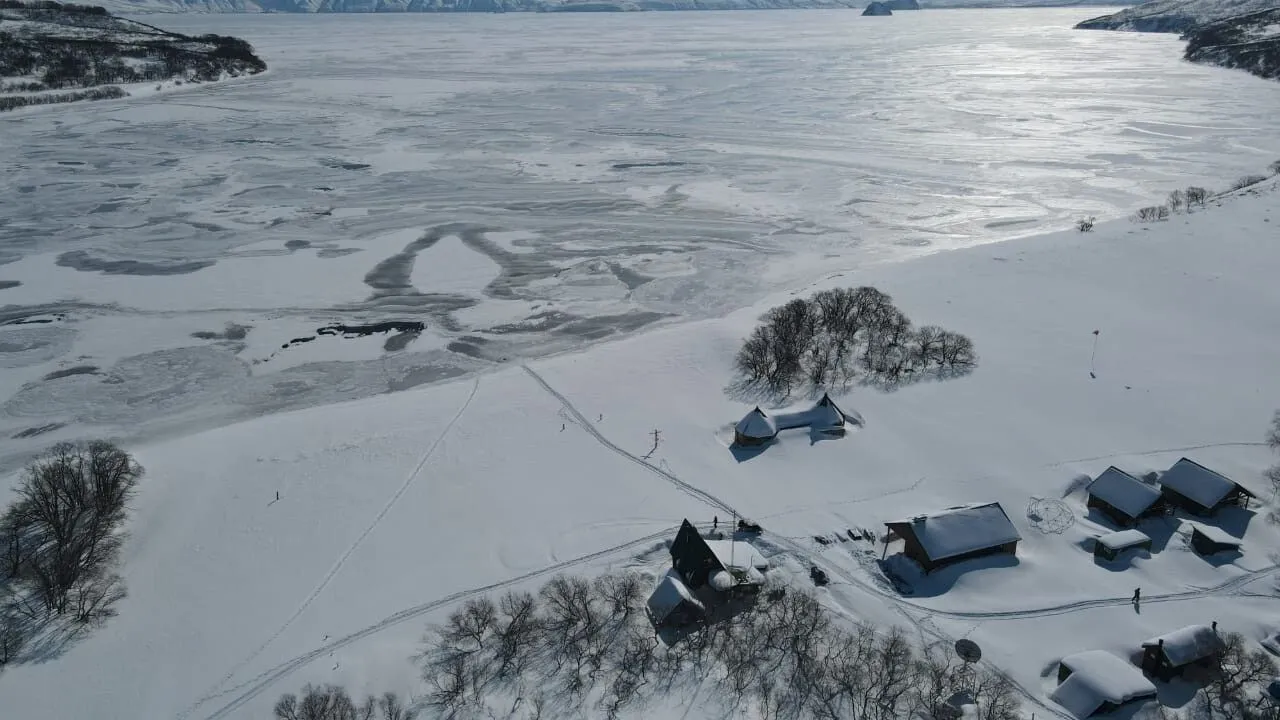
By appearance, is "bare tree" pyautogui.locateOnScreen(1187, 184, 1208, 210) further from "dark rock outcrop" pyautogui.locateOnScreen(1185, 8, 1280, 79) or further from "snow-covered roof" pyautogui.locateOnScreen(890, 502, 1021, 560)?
"dark rock outcrop" pyautogui.locateOnScreen(1185, 8, 1280, 79)

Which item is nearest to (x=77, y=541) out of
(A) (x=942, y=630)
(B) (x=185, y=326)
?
(B) (x=185, y=326)

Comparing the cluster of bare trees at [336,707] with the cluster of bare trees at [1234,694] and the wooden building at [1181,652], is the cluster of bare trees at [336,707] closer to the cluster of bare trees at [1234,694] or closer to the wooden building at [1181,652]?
the cluster of bare trees at [1234,694]

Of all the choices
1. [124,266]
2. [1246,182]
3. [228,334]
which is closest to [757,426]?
[228,334]

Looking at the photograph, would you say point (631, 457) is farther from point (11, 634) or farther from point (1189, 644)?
point (11, 634)

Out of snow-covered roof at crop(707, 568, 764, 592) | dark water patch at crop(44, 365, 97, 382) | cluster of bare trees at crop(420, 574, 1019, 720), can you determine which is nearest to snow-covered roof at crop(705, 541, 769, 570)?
snow-covered roof at crop(707, 568, 764, 592)

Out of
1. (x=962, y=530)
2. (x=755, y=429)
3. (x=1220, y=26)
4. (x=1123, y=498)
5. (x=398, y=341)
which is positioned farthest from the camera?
(x=1220, y=26)

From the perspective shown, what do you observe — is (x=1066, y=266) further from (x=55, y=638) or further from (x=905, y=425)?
(x=55, y=638)
